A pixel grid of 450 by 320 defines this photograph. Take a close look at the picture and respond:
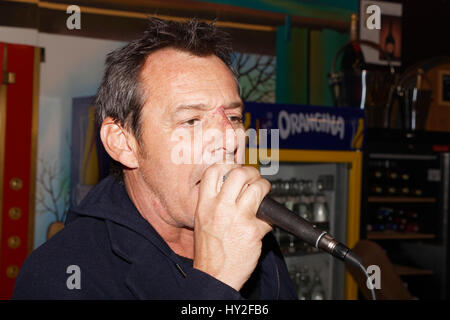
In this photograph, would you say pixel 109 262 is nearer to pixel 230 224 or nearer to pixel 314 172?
pixel 230 224

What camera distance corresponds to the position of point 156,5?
3.43 m

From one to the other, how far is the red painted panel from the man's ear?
1.79m

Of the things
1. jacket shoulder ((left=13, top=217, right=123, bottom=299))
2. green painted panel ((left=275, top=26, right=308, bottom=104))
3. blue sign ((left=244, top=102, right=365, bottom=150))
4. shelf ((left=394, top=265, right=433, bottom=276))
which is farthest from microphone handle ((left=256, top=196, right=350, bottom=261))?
green painted panel ((left=275, top=26, right=308, bottom=104))

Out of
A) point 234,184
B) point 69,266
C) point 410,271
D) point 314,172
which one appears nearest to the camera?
point 234,184

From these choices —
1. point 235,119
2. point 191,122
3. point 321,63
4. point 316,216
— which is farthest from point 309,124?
point 191,122

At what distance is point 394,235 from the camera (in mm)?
3305

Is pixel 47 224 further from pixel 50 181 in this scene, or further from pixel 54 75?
pixel 54 75

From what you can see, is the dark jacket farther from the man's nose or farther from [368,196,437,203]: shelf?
[368,196,437,203]: shelf

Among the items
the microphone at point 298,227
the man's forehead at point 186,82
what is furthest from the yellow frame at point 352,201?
the microphone at point 298,227

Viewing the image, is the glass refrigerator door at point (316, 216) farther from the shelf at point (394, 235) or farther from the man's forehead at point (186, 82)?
the man's forehead at point (186, 82)

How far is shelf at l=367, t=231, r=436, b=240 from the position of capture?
10.5 feet

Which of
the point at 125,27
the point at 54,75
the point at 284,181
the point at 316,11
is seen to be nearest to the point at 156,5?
the point at 125,27

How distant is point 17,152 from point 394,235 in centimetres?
253

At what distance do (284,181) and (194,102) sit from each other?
1.99 m
